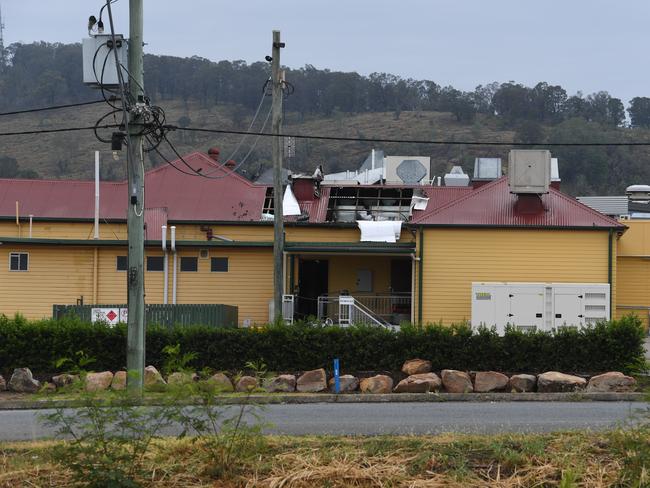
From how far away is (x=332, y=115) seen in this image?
5531 inches

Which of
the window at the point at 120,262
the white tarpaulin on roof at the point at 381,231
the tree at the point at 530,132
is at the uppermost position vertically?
the tree at the point at 530,132

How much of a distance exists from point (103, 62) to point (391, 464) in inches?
416

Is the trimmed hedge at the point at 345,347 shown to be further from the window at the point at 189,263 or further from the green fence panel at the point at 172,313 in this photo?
the window at the point at 189,263

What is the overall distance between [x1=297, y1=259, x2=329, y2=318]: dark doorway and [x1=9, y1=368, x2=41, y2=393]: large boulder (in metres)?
19.9

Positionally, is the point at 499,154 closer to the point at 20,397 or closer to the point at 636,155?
the point at 636,155

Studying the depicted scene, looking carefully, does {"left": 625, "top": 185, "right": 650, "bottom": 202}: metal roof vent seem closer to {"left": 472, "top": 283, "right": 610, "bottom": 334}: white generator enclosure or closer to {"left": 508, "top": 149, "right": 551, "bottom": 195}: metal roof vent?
{"left": 508, "top": 149, "right": 551, "bottom": 195}: metal roof vent

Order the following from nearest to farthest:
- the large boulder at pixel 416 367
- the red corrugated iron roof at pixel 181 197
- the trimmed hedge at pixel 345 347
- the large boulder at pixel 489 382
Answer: the large boulder at pixel 489 382 < the large boulder at pixel 416 367 < the trimmed hedge at pixel 345 347 < the red corrugated iron roof at pixel 181 197

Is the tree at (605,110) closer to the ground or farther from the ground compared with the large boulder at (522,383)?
farther from the ground

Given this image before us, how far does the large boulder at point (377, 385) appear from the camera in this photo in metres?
20.6

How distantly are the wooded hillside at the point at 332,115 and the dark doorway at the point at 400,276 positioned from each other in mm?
63684

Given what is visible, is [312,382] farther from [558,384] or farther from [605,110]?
[605,110]

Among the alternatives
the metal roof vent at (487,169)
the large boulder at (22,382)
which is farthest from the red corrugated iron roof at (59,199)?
the large boulder at (22,382)

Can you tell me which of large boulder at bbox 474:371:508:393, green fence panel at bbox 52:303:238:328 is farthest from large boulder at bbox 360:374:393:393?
green fence panel at bbox 52:303:238:328

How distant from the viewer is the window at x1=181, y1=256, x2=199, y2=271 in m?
37.6
